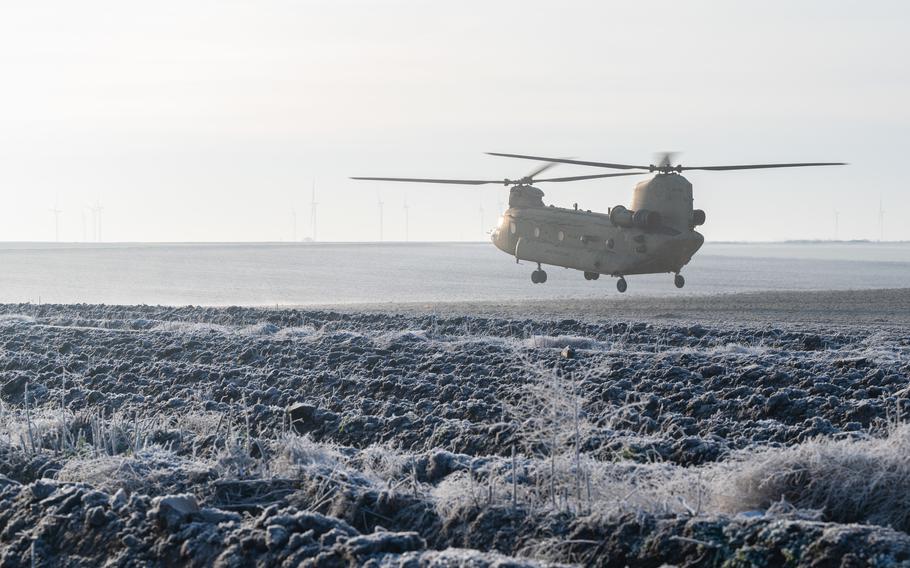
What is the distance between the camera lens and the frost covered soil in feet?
23.5

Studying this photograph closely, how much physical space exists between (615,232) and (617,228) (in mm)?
129

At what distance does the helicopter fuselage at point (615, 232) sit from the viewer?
3353 centimetres

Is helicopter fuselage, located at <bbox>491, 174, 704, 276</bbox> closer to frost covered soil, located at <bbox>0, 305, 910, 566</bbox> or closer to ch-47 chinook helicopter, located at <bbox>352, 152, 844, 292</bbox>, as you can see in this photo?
ch-47 chinook helicopter, located at <bbox>352, 152, 844, 292</bbox>

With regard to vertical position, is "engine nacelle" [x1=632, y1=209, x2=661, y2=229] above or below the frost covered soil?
above

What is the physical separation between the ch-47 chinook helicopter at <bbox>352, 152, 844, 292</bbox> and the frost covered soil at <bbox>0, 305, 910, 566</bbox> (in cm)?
1507

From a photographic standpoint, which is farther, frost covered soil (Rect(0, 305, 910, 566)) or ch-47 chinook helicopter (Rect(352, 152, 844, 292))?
ch-47 chinook helicopter (Rect(352, 152, 844, 292))

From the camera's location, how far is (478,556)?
6.59 metres

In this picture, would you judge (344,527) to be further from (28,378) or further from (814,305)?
(814,305)

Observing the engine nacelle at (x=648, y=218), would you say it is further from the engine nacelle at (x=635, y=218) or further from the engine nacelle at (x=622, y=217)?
the engine nacelle at (x=622, y=217)

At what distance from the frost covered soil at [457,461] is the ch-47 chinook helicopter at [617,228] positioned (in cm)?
1507

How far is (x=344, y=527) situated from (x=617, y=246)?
27.8 m

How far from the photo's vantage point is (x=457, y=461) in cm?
956

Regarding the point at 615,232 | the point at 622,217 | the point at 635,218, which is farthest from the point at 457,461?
the point at 615,232

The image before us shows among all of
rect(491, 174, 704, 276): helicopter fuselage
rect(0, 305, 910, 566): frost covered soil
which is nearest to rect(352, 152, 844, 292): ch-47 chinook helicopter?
rect(491, 174, 704, 276): helicopter fuselage
